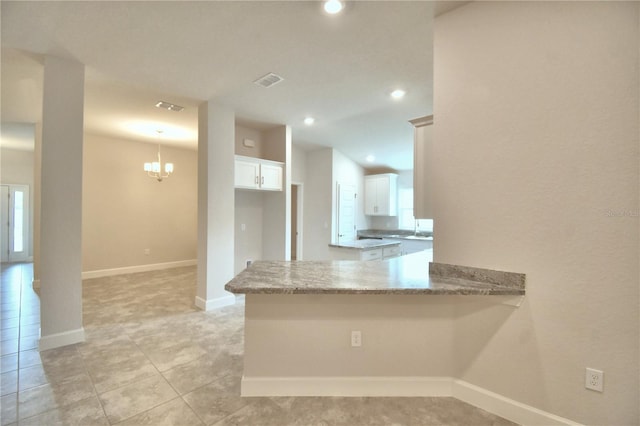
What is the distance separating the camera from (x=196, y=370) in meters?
2.31

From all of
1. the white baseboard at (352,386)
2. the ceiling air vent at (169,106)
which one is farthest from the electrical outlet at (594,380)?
the ceiling air vent at (169,106)

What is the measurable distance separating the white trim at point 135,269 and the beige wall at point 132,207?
8 centimetres

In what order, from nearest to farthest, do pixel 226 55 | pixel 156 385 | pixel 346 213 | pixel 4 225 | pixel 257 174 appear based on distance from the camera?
pixel 156 385 < pixel 226 55 < pixel 257 174 < pixel 346 213 < pixel 4 225

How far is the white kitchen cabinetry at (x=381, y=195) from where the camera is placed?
6746 millimetres

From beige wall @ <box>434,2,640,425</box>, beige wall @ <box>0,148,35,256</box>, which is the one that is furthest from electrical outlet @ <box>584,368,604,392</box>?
beige wall @ <box>0,148,35,256</box>

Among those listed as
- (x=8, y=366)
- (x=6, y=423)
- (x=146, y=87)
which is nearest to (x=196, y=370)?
(x=6, y=423)

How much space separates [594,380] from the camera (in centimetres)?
155

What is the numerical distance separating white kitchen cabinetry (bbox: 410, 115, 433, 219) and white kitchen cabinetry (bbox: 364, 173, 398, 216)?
450 centimetres

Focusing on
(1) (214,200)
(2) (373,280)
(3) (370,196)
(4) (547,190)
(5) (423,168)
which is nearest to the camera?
(4) (547,190)

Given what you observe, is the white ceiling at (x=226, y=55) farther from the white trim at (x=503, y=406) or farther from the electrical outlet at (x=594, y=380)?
the white trim at (x=503, y=406)

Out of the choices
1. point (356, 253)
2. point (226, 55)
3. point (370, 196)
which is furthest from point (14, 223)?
point (370, 196)

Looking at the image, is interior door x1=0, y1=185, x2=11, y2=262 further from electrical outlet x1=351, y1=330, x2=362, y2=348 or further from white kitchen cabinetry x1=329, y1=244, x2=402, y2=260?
electrical outlet x1=351, y1=330, x2=362, y2=348

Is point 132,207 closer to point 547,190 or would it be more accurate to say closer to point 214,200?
point 214,200

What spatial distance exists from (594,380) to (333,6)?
9.17 feet
